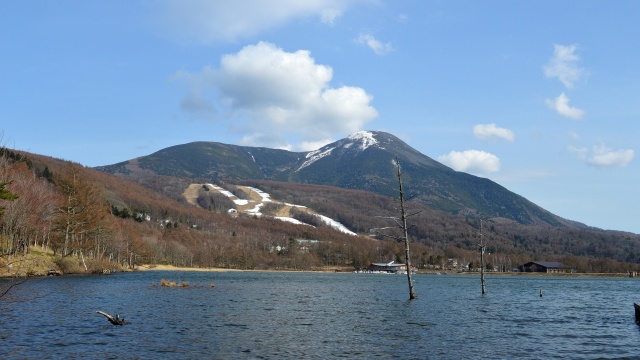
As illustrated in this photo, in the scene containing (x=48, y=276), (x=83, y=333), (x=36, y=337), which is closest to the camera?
(x=36, y=337)

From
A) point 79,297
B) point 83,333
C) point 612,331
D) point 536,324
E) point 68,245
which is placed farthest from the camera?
point 68,245

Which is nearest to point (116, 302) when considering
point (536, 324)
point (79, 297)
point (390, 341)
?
point (79, 297)

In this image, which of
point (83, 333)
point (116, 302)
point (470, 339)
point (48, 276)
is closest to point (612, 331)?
point (470, 339)

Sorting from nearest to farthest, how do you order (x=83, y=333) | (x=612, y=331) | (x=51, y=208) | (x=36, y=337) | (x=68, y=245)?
1. (x=36, y=337)
2. (x=83, y=333)
3. (x=612, y=331)
4. (x=51, y=208)
5. (x=68, y=245)

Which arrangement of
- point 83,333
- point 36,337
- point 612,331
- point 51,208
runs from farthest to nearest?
point 51,208 < point 612,331 < point 83,333 < point 36,337

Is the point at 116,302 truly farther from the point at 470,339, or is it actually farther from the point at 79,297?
the point at 470,339

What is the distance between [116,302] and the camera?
50.8 metres

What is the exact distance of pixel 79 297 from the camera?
5306cm

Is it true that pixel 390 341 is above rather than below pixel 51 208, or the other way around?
below

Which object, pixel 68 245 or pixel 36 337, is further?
pixel 68 245

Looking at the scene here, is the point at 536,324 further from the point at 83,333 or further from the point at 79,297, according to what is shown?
the point at 79,297

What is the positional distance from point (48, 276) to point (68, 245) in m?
20.5

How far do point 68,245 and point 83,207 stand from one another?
9.64 metres

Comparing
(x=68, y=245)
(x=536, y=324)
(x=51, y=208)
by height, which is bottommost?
(x=536, y=324)
